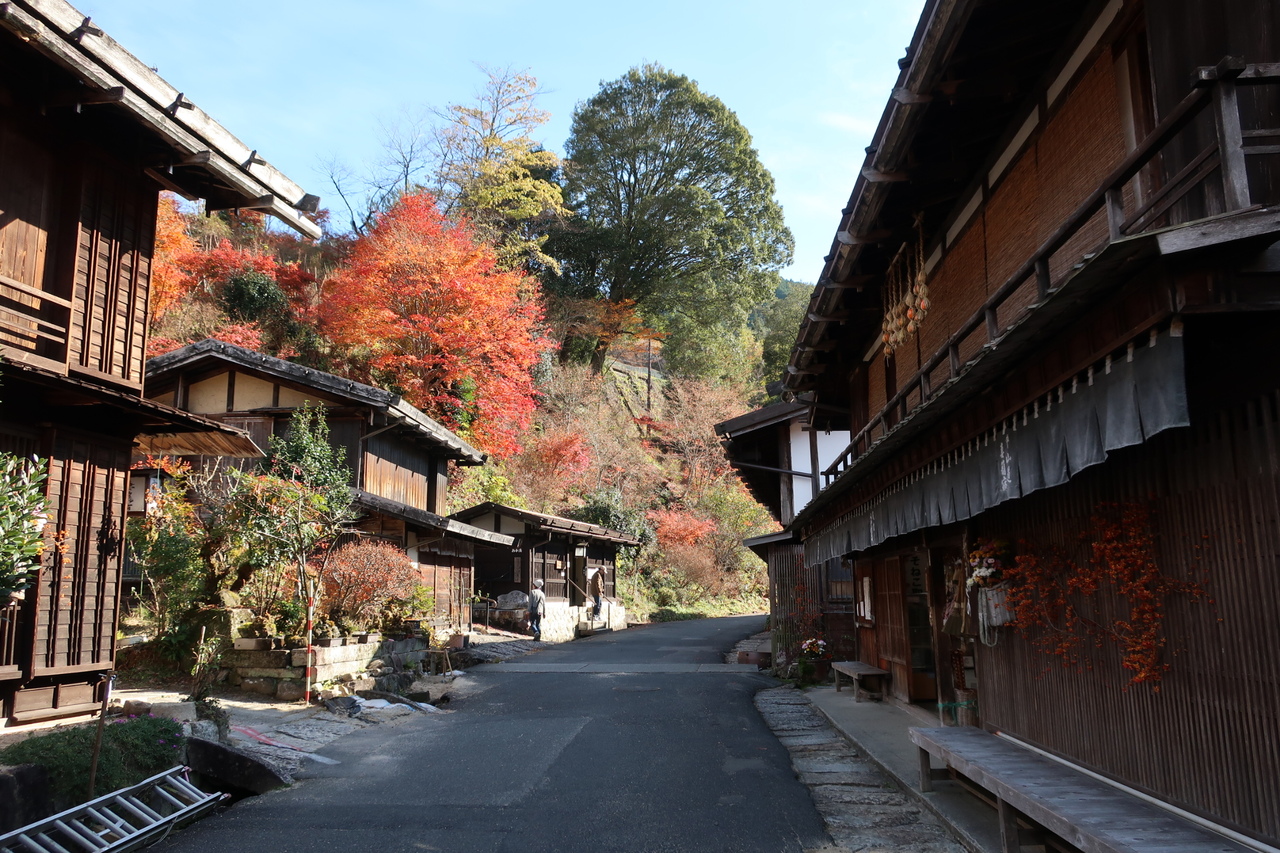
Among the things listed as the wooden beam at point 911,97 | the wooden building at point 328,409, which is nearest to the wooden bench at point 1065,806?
the wooden beam at point 911,97

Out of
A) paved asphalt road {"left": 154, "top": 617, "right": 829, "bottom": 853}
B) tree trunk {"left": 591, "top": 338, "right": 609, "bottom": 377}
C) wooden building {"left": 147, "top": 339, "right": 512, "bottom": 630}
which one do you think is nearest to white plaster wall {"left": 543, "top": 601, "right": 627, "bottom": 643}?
wooden building {"left": 147, "top": 339, "right": 512, "bottom": 630}

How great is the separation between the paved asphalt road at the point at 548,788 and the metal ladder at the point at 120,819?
0.69 feet

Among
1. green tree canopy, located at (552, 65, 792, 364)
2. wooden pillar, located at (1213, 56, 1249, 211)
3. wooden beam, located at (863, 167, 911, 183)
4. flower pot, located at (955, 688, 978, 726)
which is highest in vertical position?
green tree canopy, located at (552, 65, 792, 364)

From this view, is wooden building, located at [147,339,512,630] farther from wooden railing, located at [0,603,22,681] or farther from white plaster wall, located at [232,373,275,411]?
wooden railing, located at [0,603,22,681]

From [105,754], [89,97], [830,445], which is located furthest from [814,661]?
[89,97]

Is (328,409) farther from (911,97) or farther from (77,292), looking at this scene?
(911,97)

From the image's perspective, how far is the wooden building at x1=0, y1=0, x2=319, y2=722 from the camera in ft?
27.5

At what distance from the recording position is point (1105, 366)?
166 inches

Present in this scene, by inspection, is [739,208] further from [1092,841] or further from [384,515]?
[1092,841]

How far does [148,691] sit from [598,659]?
1053cm

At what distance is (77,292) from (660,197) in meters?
33.9

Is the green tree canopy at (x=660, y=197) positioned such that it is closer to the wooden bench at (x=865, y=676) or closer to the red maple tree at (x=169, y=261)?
the red maple tree at (x=169, y=261)

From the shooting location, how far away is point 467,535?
68.5 ft

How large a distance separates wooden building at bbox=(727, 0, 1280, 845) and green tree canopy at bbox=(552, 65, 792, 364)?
32520mm
